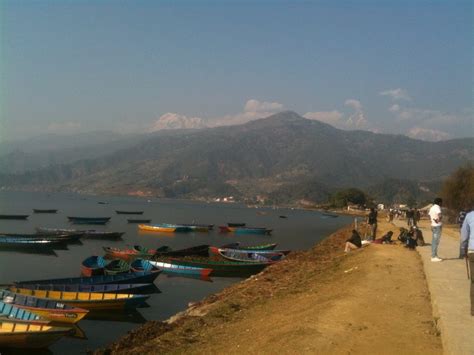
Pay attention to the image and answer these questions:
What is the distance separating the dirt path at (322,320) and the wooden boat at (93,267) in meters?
11.7

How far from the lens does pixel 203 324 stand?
14.7 m

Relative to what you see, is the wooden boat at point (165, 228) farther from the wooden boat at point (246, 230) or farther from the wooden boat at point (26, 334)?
the wooden boat at point (26, 334)

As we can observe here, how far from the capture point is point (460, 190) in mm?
53844

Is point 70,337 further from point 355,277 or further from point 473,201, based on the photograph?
point 473,201

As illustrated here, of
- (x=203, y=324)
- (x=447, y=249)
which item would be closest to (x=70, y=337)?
(x=203, y=324)

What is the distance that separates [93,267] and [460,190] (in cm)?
4119

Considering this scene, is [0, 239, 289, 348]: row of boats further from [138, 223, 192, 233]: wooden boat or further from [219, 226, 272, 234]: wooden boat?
[219, 226, 272, 234]: wooden boat

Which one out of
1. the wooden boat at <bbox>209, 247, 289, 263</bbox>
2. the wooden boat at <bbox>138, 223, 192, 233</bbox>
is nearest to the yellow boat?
the wooden boat at <bbox>209, 247, 289, 263</bbox>

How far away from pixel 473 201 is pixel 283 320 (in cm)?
4519

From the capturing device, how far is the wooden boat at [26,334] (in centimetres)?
1484

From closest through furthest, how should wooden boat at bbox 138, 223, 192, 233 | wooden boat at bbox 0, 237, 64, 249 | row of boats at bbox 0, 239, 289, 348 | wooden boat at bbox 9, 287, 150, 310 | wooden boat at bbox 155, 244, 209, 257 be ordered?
row of boats at bbox 0, 239, 289, 348
wooden boat at bbox 9, 287, 150, 310
wooden boat at bbox 155, 244, 209, 257
wooden boat at bbox 0, 237, 64, 249
wooden boat at bbox 138, 223, 192, 233

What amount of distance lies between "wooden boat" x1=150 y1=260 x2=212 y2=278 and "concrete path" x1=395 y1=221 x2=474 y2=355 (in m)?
16.3

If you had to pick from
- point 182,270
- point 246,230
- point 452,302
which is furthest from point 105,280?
point 246,230

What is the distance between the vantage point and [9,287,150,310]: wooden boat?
20.9 meters
